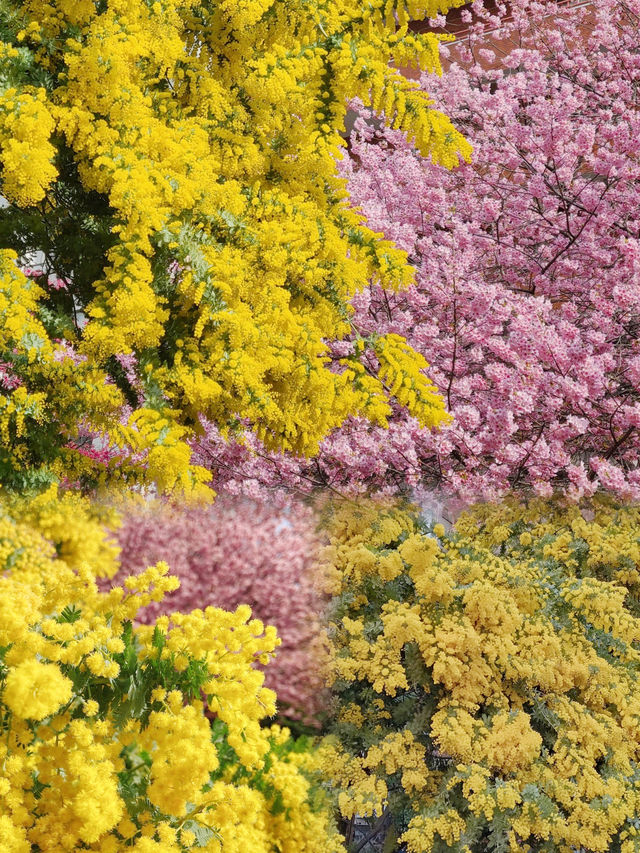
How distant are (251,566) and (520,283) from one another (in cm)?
597

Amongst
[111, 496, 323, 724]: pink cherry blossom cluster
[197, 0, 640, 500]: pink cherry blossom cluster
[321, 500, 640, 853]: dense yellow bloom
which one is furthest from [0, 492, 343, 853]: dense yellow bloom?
[197, 0, 640, 500]: pink cherry blossom cluster

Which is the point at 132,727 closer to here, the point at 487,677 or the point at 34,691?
the point at 34,691

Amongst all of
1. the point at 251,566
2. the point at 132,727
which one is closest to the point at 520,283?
the point at 251,566

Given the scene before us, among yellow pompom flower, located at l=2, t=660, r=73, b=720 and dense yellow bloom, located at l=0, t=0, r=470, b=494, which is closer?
yellow pompom flower, located at l=2, t=660, r=73, b=720

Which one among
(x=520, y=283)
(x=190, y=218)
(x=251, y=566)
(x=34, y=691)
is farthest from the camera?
(x=520, y=283)

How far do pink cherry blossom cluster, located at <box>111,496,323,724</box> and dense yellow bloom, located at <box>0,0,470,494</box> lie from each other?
1827 millimetres

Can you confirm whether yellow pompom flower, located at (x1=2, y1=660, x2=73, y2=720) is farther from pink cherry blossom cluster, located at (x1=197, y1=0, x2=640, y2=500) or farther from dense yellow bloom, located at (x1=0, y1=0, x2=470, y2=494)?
pink cherry blossom cluster, located at (x1=197, y1=0, x2=640, y2=500)

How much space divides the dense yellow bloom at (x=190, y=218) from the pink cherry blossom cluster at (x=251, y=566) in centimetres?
183

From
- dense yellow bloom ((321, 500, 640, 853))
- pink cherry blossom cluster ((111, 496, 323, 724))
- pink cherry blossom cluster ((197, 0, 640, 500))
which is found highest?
pink cherry blossom cluster ((111, 496, 323, 724))

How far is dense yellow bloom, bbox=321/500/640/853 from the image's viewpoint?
1.48m

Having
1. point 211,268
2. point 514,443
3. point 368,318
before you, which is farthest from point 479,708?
point 368,318

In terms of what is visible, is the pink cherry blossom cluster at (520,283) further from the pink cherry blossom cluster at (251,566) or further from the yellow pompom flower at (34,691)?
the yellow pompom flower at (34,691)

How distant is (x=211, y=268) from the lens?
4.00 meters

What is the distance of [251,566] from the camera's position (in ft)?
5.15
